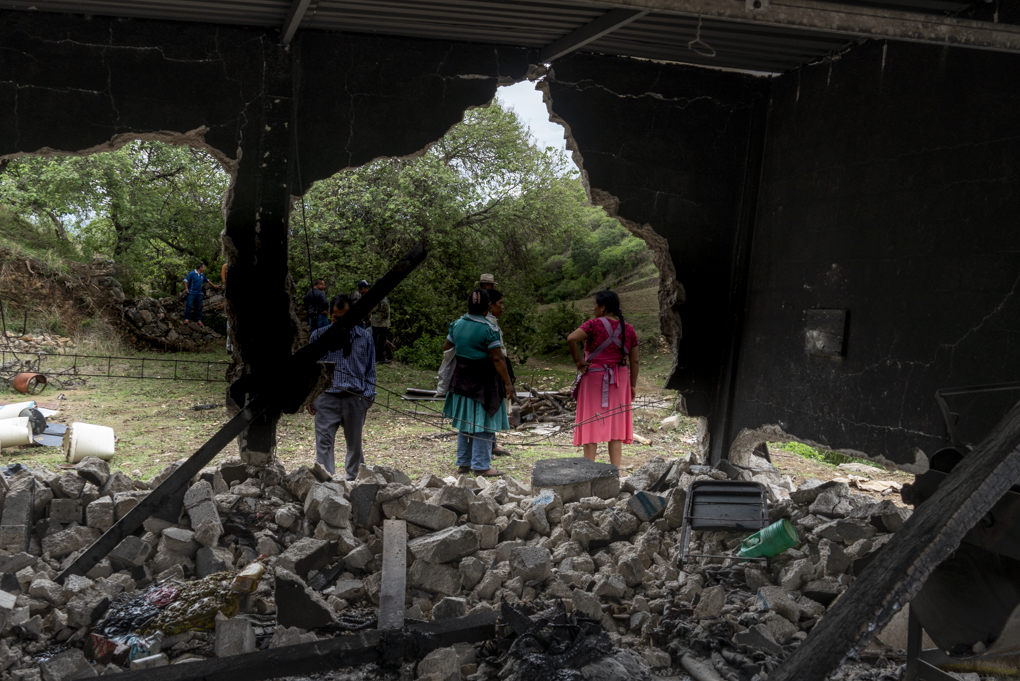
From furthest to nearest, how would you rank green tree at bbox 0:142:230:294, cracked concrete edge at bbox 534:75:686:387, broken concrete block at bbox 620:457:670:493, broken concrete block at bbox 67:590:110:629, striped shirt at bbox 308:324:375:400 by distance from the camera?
1. green tree at bbox 0:142:230:294
2. cracked concrete edge at bbox 534:75:686:387
3. striped shirt at bbox 308:324:375:400
4. broken concrete block at bbox 620:457:670:493
5. broken concrete block at bbox 67:590:110:629

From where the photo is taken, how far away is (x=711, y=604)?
4.05 m

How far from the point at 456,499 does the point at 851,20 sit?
3.54 metres

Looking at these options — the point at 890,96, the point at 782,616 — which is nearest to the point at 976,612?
the point at 782,616

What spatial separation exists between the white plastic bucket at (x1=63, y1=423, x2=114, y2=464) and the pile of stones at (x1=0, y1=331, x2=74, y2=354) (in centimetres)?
633

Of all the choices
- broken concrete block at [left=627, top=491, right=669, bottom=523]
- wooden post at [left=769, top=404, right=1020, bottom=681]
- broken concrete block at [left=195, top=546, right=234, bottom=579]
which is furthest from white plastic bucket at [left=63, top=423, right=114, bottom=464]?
wooden post at [left=769, top=404, right=1020, bottom=681]

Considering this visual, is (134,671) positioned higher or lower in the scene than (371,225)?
lower

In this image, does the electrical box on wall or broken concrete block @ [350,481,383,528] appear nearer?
broken concrete block @ [350,481,383,528]

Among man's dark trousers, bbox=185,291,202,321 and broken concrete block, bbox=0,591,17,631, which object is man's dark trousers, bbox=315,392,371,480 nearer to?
broken concrete block, bbox=0,591,17,631

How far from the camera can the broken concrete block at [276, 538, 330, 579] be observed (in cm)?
434

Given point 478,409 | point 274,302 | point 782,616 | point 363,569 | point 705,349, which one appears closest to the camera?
point 782,616

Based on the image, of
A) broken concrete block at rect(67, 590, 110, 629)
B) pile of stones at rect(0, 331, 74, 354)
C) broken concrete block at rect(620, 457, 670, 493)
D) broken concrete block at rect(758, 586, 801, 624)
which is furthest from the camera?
pile of stones at rect(0, 331, 74, 354)

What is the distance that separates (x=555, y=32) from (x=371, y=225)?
9.73m

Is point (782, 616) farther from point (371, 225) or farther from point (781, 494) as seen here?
point (371, 225)

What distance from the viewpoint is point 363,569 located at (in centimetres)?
450
